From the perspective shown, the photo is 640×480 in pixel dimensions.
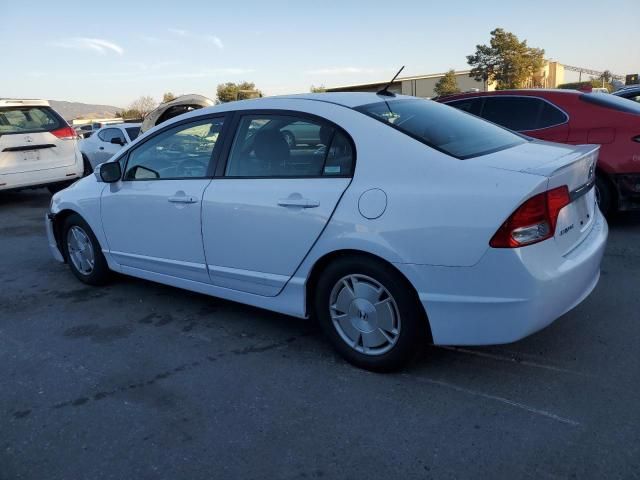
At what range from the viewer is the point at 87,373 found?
130 inches

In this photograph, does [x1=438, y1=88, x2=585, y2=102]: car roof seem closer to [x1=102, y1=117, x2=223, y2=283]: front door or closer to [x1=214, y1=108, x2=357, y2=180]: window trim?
[x1=214, y1=108, x2=357, y2=180]: window trim

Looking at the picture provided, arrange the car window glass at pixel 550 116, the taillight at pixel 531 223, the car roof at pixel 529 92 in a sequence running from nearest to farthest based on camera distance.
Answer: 1. the taillight at pixel 531 223
2. the car window glass at pixel 550 116
3. the car roof at pixel 529 92

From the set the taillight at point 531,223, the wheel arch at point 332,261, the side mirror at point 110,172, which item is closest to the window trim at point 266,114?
the wheel arch at point 332,261

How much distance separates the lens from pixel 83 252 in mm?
4875

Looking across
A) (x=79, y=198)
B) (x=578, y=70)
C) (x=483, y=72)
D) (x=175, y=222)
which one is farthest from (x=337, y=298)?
(x=578, y=70)

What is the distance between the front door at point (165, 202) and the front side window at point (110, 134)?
26.4 ft

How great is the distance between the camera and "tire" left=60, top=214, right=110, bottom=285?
4723mm

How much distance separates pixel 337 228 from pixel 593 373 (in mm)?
1616

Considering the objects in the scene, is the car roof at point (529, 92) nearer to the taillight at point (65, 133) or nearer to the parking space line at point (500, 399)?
the parking space line at point (500, 399)

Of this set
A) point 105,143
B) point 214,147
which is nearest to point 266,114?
point 214,147

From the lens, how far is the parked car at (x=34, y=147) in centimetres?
863

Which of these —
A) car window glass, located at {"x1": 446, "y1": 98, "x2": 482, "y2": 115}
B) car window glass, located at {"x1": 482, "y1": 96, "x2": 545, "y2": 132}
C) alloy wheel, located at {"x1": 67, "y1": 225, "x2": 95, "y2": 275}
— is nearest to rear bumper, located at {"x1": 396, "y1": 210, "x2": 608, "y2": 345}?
alloy wheel, located at {"x1": 67, "y1": 225, "x2": 95, "y2": 275}

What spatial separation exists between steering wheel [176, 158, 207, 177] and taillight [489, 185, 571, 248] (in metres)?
2.09

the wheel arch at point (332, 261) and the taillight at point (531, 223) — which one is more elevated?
the taillight at point (531, 223)
